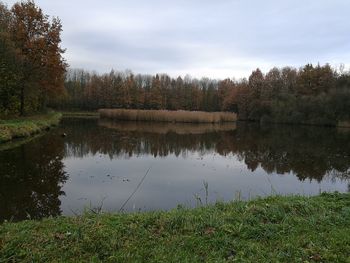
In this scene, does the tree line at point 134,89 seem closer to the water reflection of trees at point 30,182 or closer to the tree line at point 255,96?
the tree line at point 255,96

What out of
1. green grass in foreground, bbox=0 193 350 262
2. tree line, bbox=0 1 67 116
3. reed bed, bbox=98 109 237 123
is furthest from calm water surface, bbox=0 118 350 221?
reed bed, bbox=98 109 237 123

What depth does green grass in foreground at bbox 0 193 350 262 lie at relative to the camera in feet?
15.5

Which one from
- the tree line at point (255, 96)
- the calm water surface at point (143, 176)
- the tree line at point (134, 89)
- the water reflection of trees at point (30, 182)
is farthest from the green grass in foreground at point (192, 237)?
the tree line at point (255, 96)

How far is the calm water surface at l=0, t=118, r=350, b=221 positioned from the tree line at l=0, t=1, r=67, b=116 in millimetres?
9342

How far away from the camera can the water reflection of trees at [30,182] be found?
8.19m

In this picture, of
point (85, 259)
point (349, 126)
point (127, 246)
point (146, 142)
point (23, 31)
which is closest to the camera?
point (85, 259)

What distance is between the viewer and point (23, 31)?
2958 centimetres

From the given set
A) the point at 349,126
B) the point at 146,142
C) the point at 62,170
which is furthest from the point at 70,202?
the point at 349,126

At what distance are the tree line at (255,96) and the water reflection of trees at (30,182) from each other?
35.4 metres

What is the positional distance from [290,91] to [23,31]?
5023cm

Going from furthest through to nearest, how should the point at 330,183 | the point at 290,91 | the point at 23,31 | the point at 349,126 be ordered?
the point at 290,91, the point at 349,126, the point at 23,31, the point at 330,183

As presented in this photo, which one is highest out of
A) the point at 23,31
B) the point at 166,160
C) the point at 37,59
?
the point at 23,31

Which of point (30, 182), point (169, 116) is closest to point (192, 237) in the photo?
point (30, 182)

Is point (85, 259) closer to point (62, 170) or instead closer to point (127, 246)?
point (127, 246)
